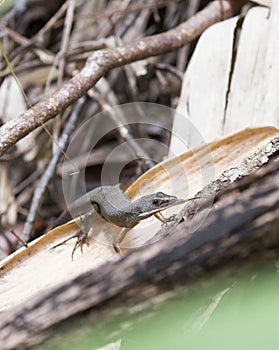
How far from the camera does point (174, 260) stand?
0.80 m

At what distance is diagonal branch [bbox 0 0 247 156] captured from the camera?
166 centimetres

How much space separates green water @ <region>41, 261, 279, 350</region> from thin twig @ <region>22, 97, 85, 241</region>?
124cm

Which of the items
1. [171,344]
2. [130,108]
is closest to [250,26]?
[130,108]

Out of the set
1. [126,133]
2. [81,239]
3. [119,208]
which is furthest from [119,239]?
[126,133]

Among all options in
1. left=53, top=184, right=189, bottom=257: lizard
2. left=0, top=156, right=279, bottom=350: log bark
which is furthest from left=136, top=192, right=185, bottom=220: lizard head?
left=0, top=156, right=279, bottom=350: log bark

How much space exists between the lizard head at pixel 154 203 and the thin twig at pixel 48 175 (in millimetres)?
473

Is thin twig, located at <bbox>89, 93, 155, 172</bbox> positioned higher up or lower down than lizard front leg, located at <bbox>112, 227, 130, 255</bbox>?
higher up

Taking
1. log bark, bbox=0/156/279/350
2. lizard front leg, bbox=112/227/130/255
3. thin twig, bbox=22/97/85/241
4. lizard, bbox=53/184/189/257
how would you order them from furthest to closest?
thin twig, bbox=22/97/85/241
lizard, bbox=53/184/189/257
lizard front leg, bbox=112/227/130/255
log bark, bbox=0/156/279/350

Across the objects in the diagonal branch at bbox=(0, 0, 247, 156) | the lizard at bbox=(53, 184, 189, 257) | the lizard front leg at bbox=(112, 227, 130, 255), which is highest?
the diagonal branch at bbox=(0, 0, 247, 156)

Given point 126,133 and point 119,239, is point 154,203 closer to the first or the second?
point 119,239

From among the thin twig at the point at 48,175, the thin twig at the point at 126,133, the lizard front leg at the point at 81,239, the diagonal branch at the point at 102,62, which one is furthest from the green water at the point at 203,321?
the thin twig at the point at 126,133

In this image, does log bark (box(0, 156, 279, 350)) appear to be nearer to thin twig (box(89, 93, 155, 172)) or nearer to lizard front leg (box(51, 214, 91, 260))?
lizard front leg (box(51, 214, 91, 260))

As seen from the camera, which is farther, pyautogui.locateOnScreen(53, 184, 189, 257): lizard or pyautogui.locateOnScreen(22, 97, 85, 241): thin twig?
pyautogui.locateOnScreen(22, 97, 85, 241): thin twig

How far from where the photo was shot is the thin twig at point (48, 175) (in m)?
2.07
